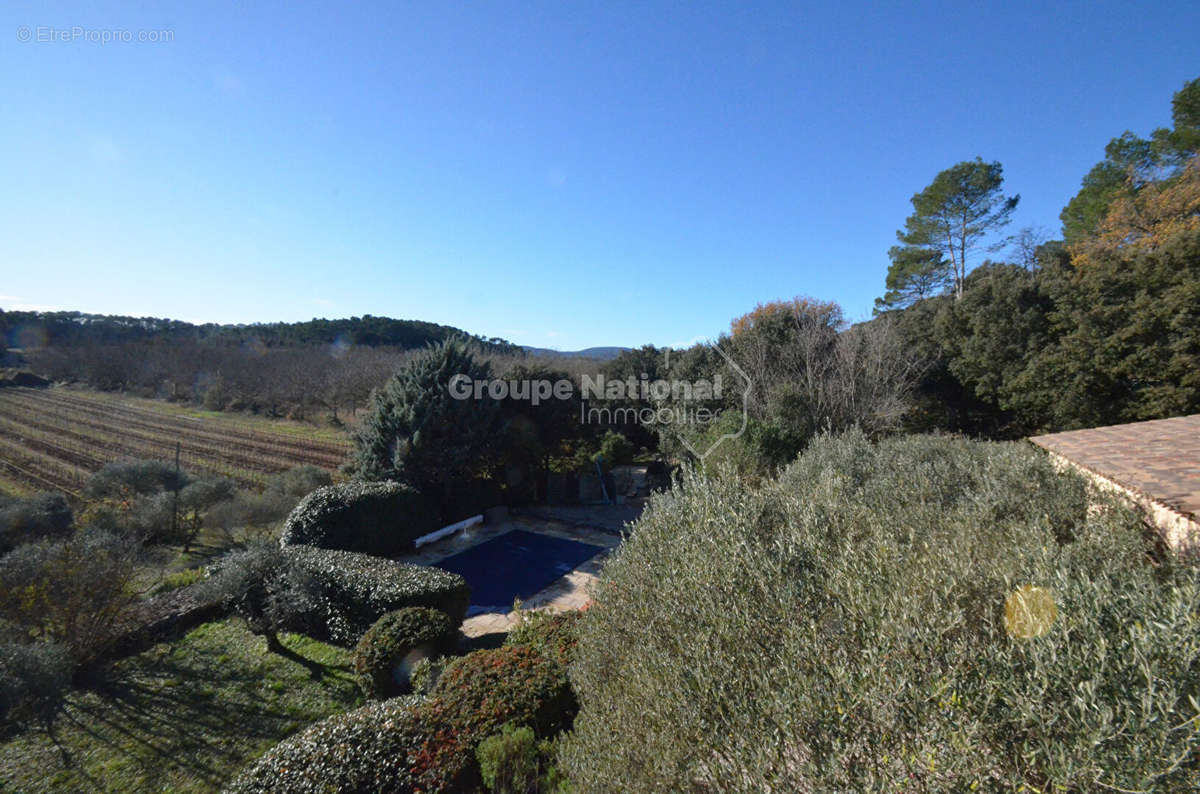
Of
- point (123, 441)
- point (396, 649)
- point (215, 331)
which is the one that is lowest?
point (396, 649)

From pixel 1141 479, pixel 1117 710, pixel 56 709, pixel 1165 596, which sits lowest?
pixel 56 709

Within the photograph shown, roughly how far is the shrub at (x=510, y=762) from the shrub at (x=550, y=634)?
2.77 feet

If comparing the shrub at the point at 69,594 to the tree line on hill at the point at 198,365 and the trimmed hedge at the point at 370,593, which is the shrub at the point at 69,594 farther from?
the tree line on hill at the point at 198,365

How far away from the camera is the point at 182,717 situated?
16.8ft

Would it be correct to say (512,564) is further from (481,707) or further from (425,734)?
(425,734)

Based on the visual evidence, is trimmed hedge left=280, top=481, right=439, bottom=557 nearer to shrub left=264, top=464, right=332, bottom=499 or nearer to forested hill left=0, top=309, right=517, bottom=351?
shrub left=264, top=464, right=332, bottom=499

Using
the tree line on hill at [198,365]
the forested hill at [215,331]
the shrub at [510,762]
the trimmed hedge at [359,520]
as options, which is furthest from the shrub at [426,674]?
the forested hill at [215,331]

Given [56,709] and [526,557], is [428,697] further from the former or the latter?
[526,557]

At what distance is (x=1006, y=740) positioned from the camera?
1.52 m

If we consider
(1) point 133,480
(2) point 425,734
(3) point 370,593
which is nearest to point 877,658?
(2) point 425,734

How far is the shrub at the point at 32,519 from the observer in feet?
24.5

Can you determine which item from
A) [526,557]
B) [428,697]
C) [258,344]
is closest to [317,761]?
[428,697]

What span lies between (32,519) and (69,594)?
153 inches

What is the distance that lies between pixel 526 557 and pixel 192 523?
7.15 m
